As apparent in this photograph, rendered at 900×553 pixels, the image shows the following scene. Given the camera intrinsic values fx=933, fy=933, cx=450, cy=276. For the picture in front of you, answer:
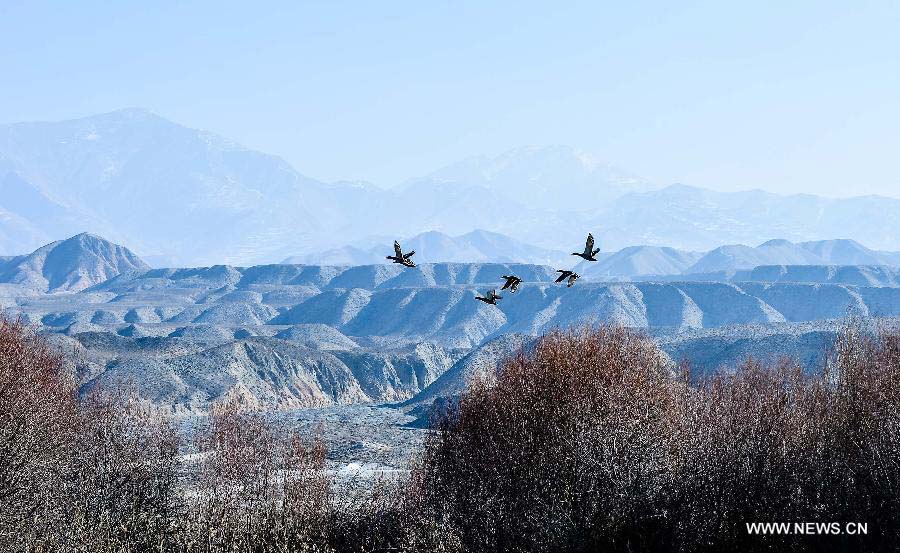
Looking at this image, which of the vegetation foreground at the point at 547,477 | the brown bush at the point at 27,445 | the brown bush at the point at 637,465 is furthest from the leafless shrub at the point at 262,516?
the brown bush at the point at 27,445

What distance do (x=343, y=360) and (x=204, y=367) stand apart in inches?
1044

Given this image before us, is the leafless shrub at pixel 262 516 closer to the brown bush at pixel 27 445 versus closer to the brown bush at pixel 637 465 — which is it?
the brown bush at pixel 637 465

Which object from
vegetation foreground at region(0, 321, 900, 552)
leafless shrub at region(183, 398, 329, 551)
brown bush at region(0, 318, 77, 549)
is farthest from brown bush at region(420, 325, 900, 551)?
brown bush at region(0, 318, 77, 549)

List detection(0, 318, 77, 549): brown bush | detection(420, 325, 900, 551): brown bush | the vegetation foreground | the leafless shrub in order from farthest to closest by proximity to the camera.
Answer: detection(0, 318, 77, 549): brown bush < the leafless shrub < the vegetation foreground < detection(420, 325, 900, 551): brown bush

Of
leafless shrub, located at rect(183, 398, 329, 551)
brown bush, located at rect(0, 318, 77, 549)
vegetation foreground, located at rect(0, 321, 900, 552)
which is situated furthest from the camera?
brown bush, located at rect(0, 318, 77, 549)

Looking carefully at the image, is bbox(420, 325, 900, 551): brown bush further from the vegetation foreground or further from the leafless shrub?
the leafless shrub

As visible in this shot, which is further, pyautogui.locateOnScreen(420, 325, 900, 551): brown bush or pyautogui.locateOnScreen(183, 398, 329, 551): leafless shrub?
pyautogui.locateOnScreen(183, 398, 329, 551): leafless shrub

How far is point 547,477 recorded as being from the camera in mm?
30266

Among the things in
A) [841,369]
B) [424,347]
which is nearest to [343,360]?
[424,347]

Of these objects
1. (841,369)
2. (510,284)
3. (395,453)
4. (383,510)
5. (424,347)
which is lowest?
(424,347)

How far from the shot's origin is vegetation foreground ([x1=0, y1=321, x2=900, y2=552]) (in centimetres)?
2655

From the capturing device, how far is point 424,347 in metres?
156

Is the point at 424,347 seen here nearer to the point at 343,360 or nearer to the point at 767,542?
the point at 343,360

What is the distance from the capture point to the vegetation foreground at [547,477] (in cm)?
2655
